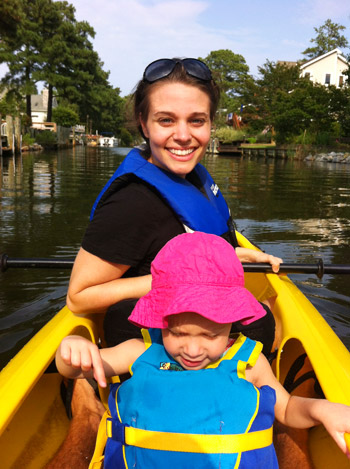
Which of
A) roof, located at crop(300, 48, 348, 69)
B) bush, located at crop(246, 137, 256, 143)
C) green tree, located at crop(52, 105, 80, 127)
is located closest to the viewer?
bush, located at crop(246, 137, 256, 143)

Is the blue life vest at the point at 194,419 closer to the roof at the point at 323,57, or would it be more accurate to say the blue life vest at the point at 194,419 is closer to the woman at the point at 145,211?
the woman at the point at 145,211

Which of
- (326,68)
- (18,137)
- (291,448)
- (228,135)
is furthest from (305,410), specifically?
(326,68)

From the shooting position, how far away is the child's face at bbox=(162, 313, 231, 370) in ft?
4.42

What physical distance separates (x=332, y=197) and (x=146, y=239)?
10.1 m

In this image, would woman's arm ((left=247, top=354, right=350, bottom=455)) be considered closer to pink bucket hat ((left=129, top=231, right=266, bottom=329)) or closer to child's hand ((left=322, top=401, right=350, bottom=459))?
child's hand ((left=322, top=401, right=350, bottom=459))

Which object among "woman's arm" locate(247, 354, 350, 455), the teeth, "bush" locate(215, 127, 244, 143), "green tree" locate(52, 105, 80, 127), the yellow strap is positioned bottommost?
the yellow strap

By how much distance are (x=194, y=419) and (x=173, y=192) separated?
97 cm

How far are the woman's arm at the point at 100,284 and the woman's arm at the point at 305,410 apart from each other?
1.77 ft

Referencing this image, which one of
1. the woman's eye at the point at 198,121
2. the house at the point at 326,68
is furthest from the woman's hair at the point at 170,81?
the house at the point at 326,68

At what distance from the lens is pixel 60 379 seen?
221 centimetres

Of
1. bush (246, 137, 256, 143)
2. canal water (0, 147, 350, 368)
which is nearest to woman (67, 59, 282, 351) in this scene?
canal water (0, 147, 350, 368)

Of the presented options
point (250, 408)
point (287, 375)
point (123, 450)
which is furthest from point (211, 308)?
point (287, 375)

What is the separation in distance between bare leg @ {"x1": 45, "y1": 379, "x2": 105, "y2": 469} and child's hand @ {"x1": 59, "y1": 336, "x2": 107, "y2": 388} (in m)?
0.67

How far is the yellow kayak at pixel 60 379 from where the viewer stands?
66.6 inches
